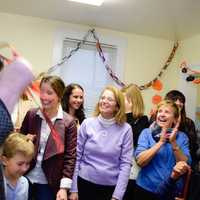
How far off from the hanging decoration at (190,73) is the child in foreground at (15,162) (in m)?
2.58

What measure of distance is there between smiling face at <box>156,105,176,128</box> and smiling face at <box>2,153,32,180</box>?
35.9 inches

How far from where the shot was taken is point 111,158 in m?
1.85

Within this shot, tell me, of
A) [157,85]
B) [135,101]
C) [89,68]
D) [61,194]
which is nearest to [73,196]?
[61,194]

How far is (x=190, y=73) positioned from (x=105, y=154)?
232 cm

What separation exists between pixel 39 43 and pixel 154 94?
1493mm

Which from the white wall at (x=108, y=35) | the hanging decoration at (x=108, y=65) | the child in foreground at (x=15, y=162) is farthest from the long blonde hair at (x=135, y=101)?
the hanging decoration at (x=108, y=65)

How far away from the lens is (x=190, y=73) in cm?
384

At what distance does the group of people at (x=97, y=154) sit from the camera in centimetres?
153

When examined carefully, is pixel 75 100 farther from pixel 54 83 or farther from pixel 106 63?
pixel 106 63

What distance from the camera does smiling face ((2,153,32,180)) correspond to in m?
1.42

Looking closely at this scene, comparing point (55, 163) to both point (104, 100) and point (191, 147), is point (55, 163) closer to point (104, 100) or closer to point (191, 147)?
point (104, 100)

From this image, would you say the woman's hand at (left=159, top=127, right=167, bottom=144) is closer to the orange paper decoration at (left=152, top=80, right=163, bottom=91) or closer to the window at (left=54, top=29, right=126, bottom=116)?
the window at (left=54, top=29, right=126, bottom=116)

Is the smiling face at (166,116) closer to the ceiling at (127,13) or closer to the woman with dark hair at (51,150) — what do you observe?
the woman with dark hair at (51,150)

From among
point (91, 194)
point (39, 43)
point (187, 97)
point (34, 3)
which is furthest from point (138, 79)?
point (91, 194)
